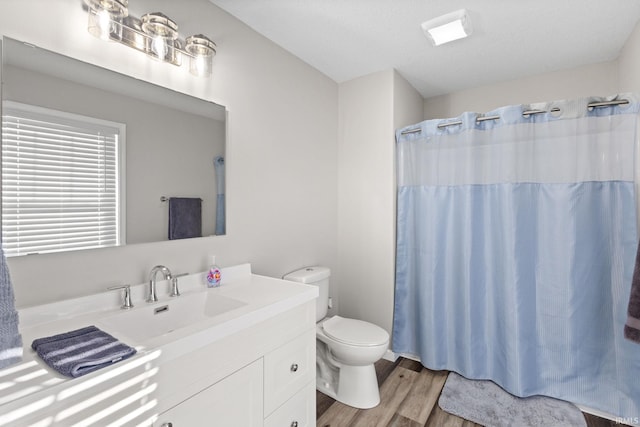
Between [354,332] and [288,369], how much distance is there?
0.72m

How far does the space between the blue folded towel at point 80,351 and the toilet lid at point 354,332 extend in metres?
1.34

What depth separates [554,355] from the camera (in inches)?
79.9

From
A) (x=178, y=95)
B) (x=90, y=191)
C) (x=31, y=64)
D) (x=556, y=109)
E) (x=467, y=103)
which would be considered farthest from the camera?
(x=467, y=103)

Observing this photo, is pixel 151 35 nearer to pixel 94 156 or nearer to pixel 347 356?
→ pixel 94 156

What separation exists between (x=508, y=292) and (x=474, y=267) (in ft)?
0.84

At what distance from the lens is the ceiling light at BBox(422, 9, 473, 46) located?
1.84m

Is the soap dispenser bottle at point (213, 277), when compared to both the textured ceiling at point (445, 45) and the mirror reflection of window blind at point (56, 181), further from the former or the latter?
the textured ceiling at point (445, 45)

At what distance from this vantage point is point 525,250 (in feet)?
6.93

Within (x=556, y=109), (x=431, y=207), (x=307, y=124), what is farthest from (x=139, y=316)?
(x=556, y=109)

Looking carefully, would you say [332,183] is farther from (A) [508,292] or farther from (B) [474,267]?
(A) [508,292]

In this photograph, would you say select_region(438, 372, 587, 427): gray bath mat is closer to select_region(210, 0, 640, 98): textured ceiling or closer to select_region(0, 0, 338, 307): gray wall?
select_region(0, 0, 338, 307): gray wall

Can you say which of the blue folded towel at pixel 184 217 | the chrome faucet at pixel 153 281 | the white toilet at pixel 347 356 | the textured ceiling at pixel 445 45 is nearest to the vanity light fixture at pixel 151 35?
the textured ceiling at pixel 445 45

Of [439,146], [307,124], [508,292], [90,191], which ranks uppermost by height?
[307,124]

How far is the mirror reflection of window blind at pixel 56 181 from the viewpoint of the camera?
3.63ft
